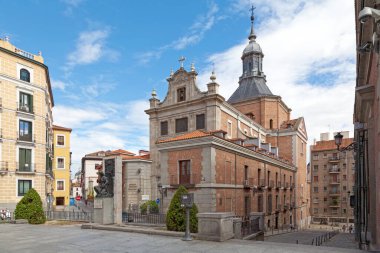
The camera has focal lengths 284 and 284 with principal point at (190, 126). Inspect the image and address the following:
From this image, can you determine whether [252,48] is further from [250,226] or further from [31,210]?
[31,210]

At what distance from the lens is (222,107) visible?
3525 centimetres

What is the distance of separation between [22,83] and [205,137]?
22305 mm

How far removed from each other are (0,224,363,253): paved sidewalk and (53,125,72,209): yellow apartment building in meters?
38.8

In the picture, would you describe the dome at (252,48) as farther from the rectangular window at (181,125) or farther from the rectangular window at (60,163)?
the rectangular window at (60,163)

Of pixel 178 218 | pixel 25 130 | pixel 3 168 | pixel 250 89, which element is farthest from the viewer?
pixel 250 89

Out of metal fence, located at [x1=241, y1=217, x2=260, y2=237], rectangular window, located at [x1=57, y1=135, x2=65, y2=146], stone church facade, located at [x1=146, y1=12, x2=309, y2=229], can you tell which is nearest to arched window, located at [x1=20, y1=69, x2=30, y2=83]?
stone church facade, located at [x1=146, y1=12, x2=309, y2=229]

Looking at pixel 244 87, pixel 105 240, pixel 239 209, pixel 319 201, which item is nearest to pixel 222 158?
pixel 239 209

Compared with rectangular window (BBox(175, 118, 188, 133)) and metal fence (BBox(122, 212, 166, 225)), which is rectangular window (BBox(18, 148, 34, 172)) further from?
rectangular window (BBox(175, 118, 188, 133))

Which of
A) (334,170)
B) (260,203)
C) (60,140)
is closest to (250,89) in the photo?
(260,203)

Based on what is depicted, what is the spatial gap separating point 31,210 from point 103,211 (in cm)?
683

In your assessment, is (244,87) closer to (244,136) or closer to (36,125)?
(244,136)

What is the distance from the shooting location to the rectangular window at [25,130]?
31.2m

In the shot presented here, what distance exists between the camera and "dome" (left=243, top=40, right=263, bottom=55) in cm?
5268

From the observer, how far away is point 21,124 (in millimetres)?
31328
